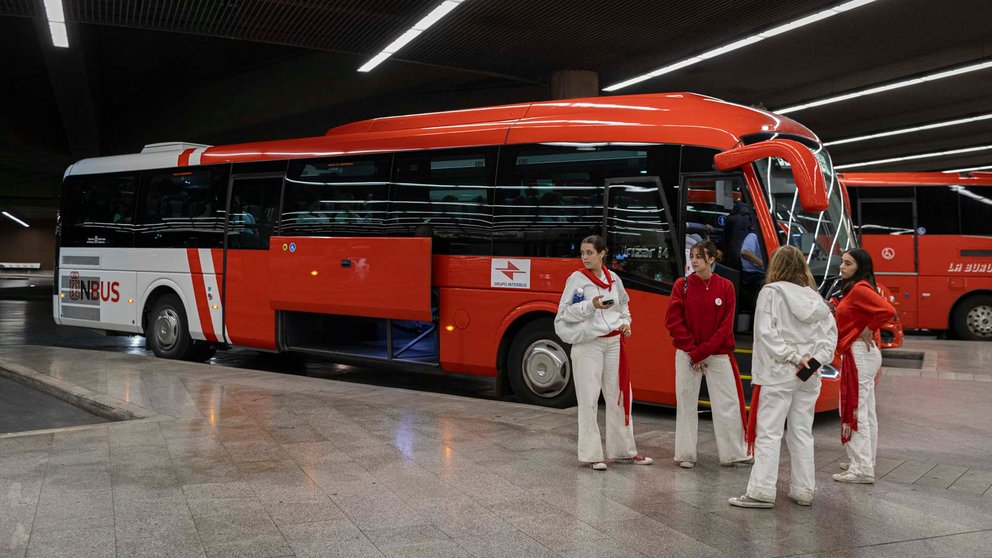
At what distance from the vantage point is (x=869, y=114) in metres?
23.2

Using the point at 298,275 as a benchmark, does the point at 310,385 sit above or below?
below

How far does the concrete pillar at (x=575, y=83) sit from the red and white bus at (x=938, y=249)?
5739mm

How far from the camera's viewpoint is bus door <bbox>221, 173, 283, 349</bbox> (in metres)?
11.6

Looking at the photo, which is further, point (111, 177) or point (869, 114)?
point (869, 114)

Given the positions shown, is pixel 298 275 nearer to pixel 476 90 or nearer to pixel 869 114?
pixel 476 90

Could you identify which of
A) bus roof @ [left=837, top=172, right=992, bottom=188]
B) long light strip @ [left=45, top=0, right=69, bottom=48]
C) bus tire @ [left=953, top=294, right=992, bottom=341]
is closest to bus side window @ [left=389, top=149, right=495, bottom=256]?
long light strip @ [left=45, top=0, right=69, bottom=48]

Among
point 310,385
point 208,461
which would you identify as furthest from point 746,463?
point 310,385

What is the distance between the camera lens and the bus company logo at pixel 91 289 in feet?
44.2

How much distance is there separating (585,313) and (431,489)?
1639mm

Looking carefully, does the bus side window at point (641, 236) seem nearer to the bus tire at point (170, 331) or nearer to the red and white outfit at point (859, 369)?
the red and white outfit at point (859, 369)

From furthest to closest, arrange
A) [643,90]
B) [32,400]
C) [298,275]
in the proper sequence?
[643,90]
[298,275]
[32,400]

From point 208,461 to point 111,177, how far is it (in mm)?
8691

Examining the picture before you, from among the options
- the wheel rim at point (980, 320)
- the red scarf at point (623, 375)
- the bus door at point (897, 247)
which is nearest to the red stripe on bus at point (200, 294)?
the red scarf at point (623, 375)

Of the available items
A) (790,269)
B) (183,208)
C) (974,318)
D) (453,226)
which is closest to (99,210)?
(183,208)
